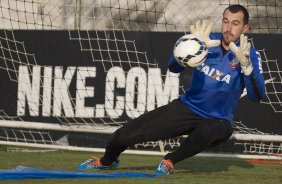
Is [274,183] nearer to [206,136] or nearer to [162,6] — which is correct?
[206,136]

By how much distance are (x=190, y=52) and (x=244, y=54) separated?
0.47 m

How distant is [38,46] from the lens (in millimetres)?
11695

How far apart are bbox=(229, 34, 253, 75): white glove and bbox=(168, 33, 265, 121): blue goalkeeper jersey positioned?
0.58 feet

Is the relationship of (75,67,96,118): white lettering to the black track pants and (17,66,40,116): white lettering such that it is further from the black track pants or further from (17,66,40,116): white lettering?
the black track pants

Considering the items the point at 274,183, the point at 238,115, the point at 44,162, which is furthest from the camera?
the point at 238,115

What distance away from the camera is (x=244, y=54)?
24.3 ft

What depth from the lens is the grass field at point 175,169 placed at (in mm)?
7398

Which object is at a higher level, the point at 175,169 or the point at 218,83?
the point at 218,83

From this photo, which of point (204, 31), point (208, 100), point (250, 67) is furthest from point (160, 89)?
point (250, 67)

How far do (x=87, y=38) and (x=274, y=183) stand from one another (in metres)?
4.51

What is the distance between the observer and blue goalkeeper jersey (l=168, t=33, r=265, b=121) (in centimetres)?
775

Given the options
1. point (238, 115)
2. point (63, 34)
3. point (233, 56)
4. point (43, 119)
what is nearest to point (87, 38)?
point (63, 34)

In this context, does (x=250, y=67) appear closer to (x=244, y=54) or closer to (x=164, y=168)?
(x=244, y=54)

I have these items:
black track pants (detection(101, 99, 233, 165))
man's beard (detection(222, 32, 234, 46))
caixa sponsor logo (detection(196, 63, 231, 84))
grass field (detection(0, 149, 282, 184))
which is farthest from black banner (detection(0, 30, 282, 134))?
caixa sponsor logo (detection(196, 63, 231, 84))
